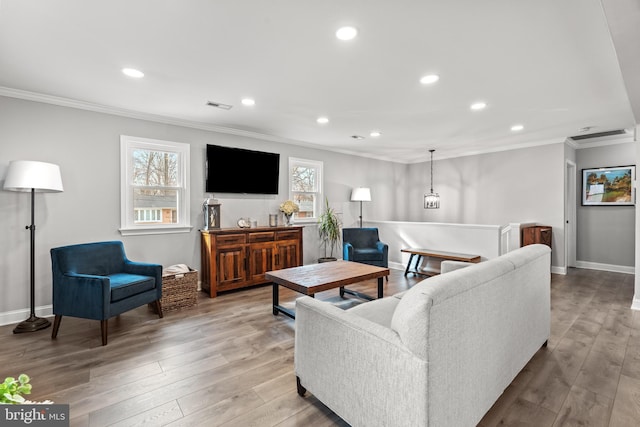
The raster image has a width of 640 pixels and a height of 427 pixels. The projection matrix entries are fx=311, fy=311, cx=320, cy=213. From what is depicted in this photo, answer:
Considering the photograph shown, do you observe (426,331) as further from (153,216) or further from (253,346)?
(153,216)

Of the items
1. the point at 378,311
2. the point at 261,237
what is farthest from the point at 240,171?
the point at 378,311

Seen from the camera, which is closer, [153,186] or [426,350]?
[426,350]

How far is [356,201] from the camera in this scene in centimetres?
654

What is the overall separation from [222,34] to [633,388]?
3648 millimetres

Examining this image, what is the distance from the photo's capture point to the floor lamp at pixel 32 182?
291 cm

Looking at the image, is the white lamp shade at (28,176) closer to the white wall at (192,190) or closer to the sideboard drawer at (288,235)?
the white wall at (192,190)

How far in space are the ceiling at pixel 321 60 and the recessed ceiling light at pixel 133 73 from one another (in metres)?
0.07

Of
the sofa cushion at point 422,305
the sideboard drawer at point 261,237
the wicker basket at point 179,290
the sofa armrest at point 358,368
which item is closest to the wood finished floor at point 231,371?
the wicker basket at point 179,290

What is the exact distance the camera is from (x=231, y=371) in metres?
2.28

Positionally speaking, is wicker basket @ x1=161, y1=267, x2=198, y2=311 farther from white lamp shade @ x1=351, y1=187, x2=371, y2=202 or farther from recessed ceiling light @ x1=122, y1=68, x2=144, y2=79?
white lamp shade @ x1=351, y1=187, x2=371, y2=202

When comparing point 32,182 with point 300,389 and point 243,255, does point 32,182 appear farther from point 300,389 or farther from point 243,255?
point 300,389

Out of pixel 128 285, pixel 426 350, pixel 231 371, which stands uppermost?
pixel 426 350

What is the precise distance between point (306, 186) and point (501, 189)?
3791 mm

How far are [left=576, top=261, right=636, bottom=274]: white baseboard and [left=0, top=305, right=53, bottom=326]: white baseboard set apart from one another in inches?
327
